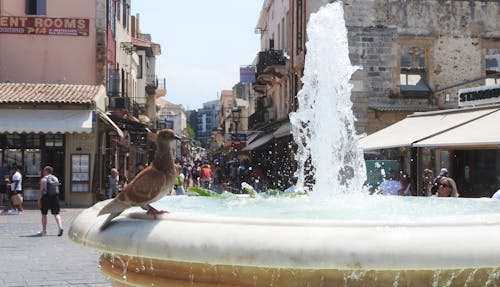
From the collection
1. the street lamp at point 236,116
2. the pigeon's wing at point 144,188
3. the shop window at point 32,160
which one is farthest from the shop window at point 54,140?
the street lamp at point 236,116

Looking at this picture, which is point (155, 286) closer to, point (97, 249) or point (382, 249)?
point (97, 249)

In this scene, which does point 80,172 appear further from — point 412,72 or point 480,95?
point 480,95

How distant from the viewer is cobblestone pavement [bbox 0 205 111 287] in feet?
27.0

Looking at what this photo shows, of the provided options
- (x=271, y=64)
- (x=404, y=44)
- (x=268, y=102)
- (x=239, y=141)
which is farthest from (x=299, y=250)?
(x=239, y=141)

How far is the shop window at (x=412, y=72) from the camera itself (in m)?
24.0

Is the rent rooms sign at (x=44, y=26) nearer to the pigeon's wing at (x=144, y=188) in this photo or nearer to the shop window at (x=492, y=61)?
the shop window at (x=492, y=61)

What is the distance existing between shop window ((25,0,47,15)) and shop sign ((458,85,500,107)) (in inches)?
609

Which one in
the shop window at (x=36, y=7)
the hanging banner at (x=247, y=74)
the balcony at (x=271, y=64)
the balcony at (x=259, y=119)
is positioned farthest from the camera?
the hanging banner at (x=247, y=74)

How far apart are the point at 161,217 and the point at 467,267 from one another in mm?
1293

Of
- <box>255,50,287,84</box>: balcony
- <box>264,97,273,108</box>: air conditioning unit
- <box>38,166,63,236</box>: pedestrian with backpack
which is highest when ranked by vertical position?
<box>255,50,287,84</box>: balcony

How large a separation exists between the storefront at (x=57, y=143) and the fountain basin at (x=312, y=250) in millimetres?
19344

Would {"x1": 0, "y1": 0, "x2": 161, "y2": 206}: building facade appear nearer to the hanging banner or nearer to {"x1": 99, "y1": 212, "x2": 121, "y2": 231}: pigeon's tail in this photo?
the hanging banner

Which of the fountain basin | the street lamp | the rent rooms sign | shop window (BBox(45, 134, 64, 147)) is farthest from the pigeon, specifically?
the street lamp

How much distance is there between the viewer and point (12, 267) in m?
9.25
